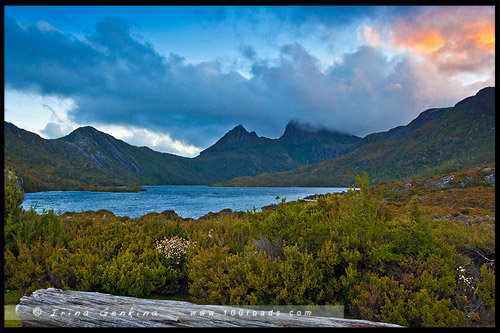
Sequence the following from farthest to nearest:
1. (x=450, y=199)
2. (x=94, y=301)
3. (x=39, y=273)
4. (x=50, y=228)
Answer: (x=450, y=199)
(x=50, y=228)
(x=39, y=273)
(x=94, y=301)

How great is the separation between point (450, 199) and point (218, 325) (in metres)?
65.5

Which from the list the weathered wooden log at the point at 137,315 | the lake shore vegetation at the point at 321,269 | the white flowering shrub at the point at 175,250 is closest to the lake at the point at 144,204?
the white flowering shrub at the point at 175,250

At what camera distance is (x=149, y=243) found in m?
9.84

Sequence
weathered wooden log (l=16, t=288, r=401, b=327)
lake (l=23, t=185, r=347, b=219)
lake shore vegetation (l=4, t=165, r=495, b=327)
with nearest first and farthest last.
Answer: weathered wooden log (l=16, t=288, r=401, b=327) → lake shore vegetation (l=4, t=165, r=495, b=327) → lake (l=23, t=185, r=347, b=219)

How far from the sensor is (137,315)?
4246 mm

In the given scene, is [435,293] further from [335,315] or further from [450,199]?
[450,199]

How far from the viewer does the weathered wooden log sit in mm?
4055

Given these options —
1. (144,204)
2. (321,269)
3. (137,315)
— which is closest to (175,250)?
(137,315)

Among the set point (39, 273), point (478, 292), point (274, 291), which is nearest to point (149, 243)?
point (39, 273)

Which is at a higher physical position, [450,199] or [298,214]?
[298,214]

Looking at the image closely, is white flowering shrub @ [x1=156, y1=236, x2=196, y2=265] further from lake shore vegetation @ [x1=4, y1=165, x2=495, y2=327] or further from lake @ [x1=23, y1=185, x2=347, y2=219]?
lake @ [x1=23, y1=185, x2=347, y2=219]

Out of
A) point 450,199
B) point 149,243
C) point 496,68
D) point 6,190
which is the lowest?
point 450,199

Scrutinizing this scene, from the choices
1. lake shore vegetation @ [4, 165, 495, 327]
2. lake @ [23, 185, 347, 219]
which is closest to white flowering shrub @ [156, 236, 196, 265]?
lake shore vegetation @ [4, 165, 495, 327]

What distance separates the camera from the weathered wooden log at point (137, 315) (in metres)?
4.05
